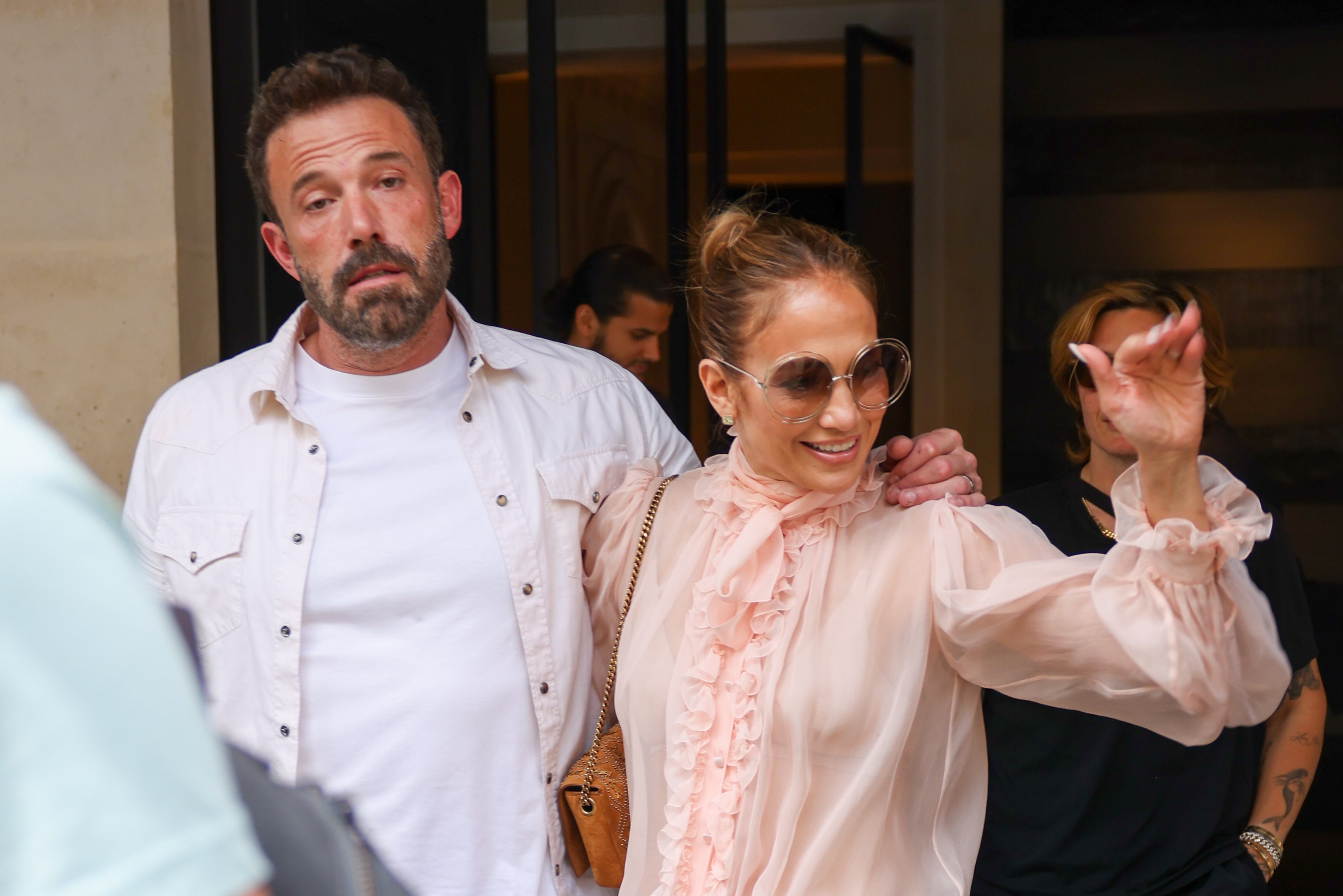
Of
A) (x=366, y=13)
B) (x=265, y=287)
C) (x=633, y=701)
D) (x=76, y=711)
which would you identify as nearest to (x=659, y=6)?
(x=366, y=13)

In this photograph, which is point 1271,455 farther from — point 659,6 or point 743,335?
point 743,335

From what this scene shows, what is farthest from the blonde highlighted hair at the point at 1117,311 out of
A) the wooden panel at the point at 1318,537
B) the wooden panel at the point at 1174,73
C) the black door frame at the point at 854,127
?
the wooden panel at the point at 1174,73

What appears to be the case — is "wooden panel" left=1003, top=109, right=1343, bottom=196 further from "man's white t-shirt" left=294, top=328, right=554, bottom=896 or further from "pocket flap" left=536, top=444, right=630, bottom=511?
"man's white t-shirt" left=294, top=328, right=554, bottom=896

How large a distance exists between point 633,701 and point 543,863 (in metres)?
0.36

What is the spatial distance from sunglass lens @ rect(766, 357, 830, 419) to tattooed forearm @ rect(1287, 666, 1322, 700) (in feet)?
4.68

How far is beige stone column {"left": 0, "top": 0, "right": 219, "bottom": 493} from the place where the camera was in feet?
8.73

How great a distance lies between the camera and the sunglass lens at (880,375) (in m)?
1.59

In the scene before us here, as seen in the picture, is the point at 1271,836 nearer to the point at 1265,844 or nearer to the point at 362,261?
the point at 1265,844

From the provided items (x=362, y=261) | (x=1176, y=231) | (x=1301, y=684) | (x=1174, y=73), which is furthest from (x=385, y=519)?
(x=1174, y=73)

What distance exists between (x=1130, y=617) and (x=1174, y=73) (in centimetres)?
457

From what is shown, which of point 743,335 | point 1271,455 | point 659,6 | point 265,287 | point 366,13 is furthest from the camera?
point 1271,455

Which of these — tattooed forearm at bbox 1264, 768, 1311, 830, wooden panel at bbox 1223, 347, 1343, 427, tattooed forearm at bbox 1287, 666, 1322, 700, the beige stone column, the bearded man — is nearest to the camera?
the bearded man

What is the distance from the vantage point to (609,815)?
1.81 m

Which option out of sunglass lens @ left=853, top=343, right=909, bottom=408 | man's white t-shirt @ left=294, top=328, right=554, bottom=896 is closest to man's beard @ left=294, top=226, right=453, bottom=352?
man's white t-shirt @ left=294, top=328, right=554, bottom=896
